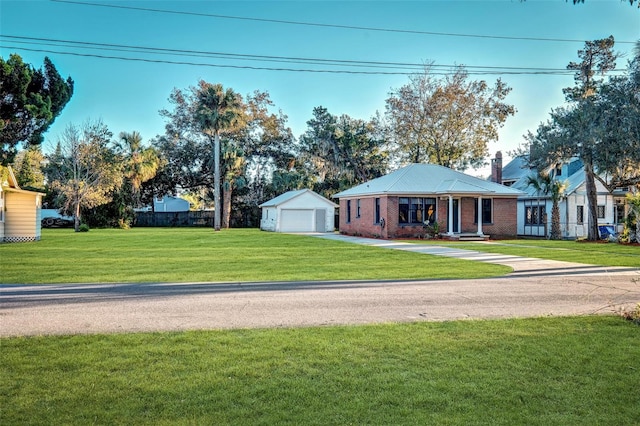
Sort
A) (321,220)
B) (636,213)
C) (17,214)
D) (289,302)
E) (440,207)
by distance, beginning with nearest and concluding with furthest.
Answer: (289,302), (636,213), (17,214), (440,207), (321,220)

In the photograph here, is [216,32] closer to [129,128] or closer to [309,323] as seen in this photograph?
[309,323]

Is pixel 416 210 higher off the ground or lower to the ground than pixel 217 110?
lower

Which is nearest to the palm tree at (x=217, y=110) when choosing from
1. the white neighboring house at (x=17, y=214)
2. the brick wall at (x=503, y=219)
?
the white neighboring house at (x=17, y=214)

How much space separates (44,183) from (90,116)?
634 inches

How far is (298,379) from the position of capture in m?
4.58

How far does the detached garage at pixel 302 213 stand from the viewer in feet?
129

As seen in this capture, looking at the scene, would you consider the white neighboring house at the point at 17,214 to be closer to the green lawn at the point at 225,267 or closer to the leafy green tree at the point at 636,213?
the green lawn at the point at 225,267

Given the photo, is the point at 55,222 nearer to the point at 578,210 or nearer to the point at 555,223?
the point at 555,223

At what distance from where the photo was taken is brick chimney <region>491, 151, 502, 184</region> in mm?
38200

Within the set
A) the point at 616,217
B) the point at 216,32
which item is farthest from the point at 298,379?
the point at 616,217

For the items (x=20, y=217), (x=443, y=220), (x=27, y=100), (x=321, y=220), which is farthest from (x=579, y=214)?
(x=20, y=217)

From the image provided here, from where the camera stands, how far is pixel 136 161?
47375mm

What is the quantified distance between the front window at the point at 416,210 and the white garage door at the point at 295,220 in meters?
10.9

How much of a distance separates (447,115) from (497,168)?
6.58m
